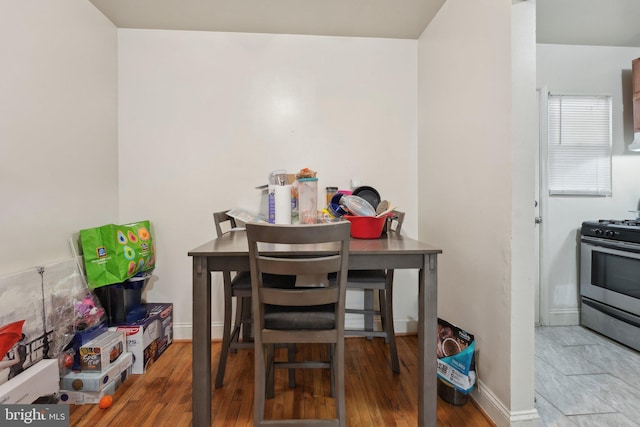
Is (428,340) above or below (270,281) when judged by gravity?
below

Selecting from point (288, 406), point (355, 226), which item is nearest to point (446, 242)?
point (355, 226)

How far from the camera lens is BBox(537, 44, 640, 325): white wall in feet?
8.32

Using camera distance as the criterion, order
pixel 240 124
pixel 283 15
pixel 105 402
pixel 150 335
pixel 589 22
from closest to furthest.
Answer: pixel 105 402 → pixel 150 335 → pixel 283 15 → pixel 589 22 → pixel 240 124

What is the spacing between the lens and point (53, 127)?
65.8 inches

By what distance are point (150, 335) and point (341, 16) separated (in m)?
2.59

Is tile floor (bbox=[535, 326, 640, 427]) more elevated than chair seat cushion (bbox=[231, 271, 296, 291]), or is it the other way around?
chair seat cushion (bbox=[231, 271, 296, 291])

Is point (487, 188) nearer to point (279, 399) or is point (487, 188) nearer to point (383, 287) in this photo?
point (383, 287)

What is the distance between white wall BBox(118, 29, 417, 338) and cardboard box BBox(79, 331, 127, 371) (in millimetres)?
618

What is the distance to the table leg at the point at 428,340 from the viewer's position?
1265mm

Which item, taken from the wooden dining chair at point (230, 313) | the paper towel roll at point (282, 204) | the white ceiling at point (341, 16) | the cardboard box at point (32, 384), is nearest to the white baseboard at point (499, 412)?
the wooden dining chair at point (230, 313)

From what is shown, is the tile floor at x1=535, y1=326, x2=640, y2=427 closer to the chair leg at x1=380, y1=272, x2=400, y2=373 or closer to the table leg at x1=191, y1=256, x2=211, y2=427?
the chair leg at x1=380, y1=272, x2=400, y2=373

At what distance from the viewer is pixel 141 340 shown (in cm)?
185

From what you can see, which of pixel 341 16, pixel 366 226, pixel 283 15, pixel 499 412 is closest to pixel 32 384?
pixel 366 226

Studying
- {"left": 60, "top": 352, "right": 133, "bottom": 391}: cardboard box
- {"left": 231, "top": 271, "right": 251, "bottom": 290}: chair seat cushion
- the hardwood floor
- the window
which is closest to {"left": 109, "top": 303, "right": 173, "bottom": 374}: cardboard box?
the hardwood floor
